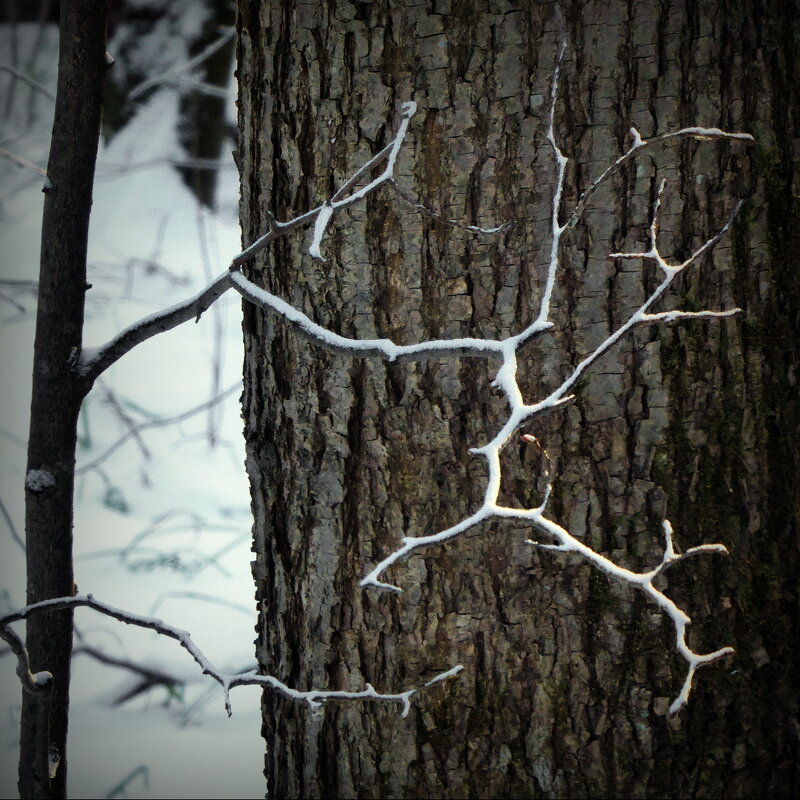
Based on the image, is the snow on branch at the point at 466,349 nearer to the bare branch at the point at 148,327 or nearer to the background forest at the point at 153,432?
the bare branch at the point at 148,327

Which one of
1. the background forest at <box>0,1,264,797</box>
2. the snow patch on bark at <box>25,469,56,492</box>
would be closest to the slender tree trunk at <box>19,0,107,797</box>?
the snow patch on bark at <box>25,469,56,492</box>

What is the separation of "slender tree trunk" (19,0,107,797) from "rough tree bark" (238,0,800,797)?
0.23 m

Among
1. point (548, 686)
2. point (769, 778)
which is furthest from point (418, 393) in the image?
point (769, 778)

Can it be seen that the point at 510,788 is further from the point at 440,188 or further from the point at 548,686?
the point at 440,188

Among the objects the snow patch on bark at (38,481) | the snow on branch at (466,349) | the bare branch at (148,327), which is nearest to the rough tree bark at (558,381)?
the snow on branch at (466,349)

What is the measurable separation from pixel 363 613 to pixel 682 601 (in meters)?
0.38

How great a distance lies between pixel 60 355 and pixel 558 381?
577mm

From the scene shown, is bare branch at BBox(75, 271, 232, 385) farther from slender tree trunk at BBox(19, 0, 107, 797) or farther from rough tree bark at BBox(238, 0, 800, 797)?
rough tree bark at BBox(238, 0, 800, 797)

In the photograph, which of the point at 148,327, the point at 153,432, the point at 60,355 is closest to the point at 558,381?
the point at 148,327

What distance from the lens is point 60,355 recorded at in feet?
2.40

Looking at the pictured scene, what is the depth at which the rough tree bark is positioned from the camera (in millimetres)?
726

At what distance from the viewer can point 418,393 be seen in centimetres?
76

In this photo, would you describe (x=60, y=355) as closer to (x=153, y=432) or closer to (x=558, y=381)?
(x=558, y=381)

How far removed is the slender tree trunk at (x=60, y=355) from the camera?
0.73 metres
